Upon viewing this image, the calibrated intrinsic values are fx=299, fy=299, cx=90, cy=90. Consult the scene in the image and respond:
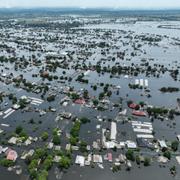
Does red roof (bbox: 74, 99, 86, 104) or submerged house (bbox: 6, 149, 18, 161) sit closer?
submerged house (bbox: 6, 149, 18, 161)

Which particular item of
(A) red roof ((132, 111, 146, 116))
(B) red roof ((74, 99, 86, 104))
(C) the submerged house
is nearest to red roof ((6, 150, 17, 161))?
(C) the submerged house

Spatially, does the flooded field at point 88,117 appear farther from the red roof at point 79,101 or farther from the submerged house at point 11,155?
the red roof at point 79,101

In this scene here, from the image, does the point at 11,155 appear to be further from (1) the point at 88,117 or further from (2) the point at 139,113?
(2) the point at 139,113

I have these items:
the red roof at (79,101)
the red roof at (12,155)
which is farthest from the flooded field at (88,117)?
the red roof at (79,101)

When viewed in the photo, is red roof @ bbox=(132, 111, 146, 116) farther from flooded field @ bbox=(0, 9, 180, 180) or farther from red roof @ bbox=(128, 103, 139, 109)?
red roof @ bbox=(128, 103, 139, 109)

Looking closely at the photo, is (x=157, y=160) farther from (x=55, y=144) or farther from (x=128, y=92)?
(x=128, y=92)

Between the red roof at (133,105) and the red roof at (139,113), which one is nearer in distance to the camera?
the red roof at (139,113)

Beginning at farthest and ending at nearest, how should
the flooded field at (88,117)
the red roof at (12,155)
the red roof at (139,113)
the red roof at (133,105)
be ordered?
the red roof at (133,105) → the red roof at (139,113) → the red roof at (12,155) → the flooded field at (88,117)

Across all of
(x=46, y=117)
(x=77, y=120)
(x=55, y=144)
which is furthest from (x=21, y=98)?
(x=55, y=144)
